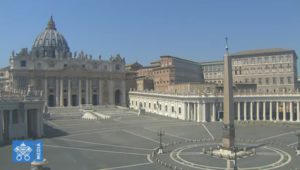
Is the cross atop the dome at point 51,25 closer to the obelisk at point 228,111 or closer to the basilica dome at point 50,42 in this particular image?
the basilica dome at point 50,42

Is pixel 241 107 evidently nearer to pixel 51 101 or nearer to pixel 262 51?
pixel 262 51

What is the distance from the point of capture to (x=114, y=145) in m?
41.7

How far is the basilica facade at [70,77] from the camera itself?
96.6 metres

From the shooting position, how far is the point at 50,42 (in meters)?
122

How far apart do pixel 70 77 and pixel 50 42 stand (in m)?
26.0

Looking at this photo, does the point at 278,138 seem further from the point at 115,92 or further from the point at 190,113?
the point at 115,92

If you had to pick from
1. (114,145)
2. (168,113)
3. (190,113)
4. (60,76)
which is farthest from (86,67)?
(114,145)

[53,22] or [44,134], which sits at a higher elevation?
[53,22]

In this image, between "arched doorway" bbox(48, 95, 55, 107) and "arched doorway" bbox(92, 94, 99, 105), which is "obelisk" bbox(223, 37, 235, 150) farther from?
"arched doorway" bbox(92, 94, 99, 105)

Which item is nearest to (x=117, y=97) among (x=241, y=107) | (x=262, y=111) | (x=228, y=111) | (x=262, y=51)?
(x=262, y=51)

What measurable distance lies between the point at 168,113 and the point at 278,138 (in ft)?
117

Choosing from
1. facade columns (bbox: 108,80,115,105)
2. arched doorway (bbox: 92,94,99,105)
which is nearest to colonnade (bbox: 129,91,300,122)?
facade columns (bbox: 108,80,115,105)

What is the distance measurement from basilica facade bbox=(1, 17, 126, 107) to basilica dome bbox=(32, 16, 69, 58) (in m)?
3.14

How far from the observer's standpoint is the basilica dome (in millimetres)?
118812
